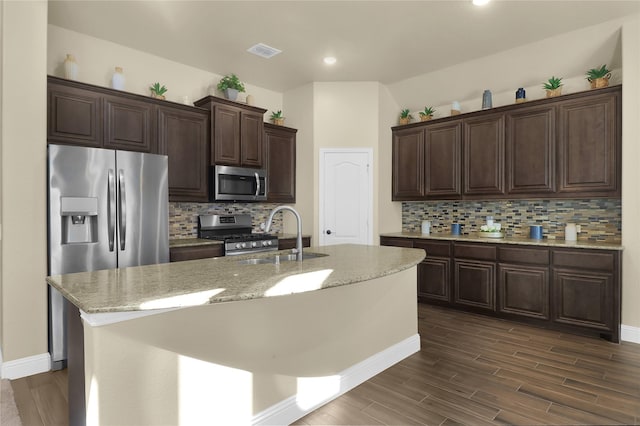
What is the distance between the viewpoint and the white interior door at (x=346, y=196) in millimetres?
5336

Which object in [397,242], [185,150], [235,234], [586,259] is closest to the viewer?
[586,259]

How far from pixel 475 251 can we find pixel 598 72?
85.8 inches

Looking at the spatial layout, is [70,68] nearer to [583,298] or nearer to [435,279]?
[435,279]

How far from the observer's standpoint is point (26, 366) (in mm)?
2871

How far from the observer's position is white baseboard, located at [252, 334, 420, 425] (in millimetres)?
2135

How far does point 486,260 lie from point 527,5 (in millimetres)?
2566

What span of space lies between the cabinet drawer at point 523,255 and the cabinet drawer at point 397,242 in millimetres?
1149

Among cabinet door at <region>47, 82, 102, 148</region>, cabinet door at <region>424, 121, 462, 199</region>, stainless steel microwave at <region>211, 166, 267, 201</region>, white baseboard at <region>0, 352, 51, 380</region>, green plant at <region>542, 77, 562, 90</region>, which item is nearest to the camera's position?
white baseboard at <region>0, 352, 51, 380</region>

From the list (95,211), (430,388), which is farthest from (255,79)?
(430,388)

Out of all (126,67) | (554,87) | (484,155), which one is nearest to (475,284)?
(484,155)

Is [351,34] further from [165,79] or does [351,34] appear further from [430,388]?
[430,388]

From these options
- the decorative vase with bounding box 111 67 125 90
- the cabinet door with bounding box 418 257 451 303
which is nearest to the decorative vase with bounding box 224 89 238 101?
the decorative vase with bounding box 111 67 125 90

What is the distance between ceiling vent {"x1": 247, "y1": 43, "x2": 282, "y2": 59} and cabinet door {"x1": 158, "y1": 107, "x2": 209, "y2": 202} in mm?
915

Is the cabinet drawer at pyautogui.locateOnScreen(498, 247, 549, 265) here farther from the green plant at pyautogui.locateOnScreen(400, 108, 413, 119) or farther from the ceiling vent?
the ceiling vent
